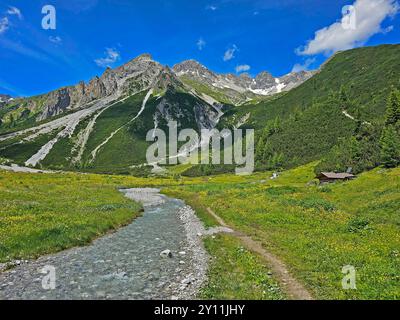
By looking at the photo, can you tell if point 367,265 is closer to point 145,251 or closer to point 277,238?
point 277,238

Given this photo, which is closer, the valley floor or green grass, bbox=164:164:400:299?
green grass, bbox=164:164:400:299

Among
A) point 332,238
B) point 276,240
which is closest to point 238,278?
point 276,240

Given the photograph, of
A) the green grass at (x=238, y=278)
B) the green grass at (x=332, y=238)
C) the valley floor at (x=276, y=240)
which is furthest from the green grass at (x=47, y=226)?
the green grass at (x=332, y=238)

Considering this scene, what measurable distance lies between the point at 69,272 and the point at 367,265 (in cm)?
1777

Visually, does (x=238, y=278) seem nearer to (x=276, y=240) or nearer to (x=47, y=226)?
(x=276, y=240)

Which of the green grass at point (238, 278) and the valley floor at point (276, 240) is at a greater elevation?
the valley floor at point (276, 240)

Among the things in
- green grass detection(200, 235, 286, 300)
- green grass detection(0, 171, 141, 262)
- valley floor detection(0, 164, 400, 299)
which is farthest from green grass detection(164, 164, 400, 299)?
green grass detection(0, 171, 141, 262)

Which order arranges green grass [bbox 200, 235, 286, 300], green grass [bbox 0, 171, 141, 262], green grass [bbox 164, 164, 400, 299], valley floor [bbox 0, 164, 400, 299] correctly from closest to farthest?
green grass [bbox 200, 235, 286, 300], green grass [bbox 164, 164, 400, 299], valley floor [bbox 0, 164, 400, 299], green grass [bbox 0, 171, 141, 262]

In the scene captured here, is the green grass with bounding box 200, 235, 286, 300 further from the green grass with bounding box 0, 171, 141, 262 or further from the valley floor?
the green grass with bounding box 0, 171, 141, 262

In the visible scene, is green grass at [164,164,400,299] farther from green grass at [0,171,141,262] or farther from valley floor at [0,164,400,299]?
green grass at [0,171,141,262]

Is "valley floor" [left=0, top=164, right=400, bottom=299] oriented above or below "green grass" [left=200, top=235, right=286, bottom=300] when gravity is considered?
above

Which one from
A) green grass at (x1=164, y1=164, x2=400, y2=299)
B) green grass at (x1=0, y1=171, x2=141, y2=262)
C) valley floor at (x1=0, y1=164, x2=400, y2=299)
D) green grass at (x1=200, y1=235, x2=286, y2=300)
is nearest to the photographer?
green grass at (x1=200, y1=235, x2=286, y2=300)

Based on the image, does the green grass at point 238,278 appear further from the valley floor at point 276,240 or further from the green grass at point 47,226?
the green grass at point 47,226
